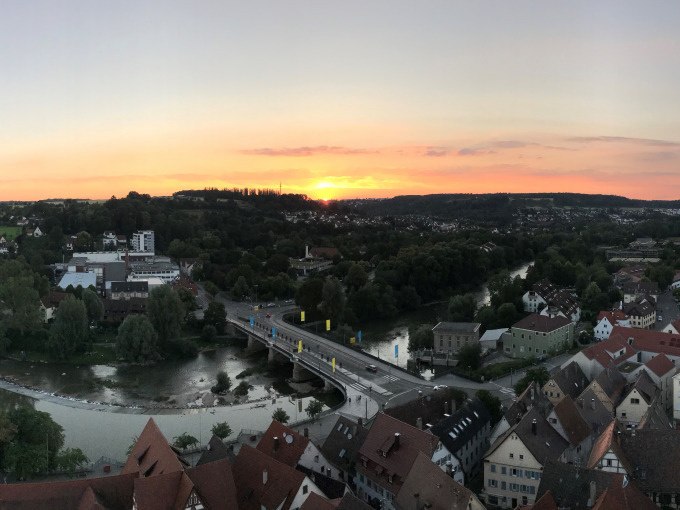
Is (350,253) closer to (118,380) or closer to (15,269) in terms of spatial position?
(15,269)

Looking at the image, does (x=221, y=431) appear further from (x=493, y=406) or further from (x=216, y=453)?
(x=493, y=406)

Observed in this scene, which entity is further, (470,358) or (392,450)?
(470,358)

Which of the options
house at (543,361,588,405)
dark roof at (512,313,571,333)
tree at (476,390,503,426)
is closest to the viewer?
tree at (476,390,503,426)

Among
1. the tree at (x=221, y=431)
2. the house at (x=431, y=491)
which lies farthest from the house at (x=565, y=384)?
the tree at (x=221, y=431)

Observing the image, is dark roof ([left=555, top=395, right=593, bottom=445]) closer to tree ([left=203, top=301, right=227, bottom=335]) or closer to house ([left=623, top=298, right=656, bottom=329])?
house ([left=623, top=298, right=656, bottom=329])

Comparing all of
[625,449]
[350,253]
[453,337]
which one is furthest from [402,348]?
[350,253]

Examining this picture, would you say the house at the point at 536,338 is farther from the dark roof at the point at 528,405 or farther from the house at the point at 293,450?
the house at the point at 293,450

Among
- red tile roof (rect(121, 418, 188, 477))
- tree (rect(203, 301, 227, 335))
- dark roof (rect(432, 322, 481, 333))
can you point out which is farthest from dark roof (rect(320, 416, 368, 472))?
tree (rect(203, 301, 227, 335))

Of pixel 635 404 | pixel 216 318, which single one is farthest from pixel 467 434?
pixel 216 318
